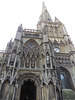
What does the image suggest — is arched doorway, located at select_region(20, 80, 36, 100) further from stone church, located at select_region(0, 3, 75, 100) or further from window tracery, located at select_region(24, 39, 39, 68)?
window tracery, located at select_region(24, 39, 39, 68)

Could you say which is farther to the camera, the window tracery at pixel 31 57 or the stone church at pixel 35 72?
the window tracery at pixel 31 57

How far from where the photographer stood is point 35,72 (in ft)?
33.3

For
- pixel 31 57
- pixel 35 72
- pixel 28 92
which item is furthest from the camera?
pixel 31 57

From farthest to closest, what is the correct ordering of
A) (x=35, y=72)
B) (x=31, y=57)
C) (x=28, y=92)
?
(x=31, y=57) → (x=28, y=92) → (x=35, y=72)

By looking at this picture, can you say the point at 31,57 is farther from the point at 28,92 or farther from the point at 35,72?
the point at 28,92

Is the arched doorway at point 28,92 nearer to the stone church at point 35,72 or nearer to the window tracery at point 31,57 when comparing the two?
the stone church at point 35,72

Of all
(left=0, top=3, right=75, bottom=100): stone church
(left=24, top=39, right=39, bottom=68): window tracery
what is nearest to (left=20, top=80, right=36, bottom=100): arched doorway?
(left=0, top=3, right=75, bottom=100): stone church

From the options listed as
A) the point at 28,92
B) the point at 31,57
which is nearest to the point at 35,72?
the point at 31,57

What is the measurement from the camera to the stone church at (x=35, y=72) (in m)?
8.28

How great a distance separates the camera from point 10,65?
960cm

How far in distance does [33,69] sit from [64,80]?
5515mm

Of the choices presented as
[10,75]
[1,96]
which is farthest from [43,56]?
[1,96]

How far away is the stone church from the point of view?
8281 mm

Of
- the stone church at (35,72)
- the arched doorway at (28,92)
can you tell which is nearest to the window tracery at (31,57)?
the stone church at (35,72)
